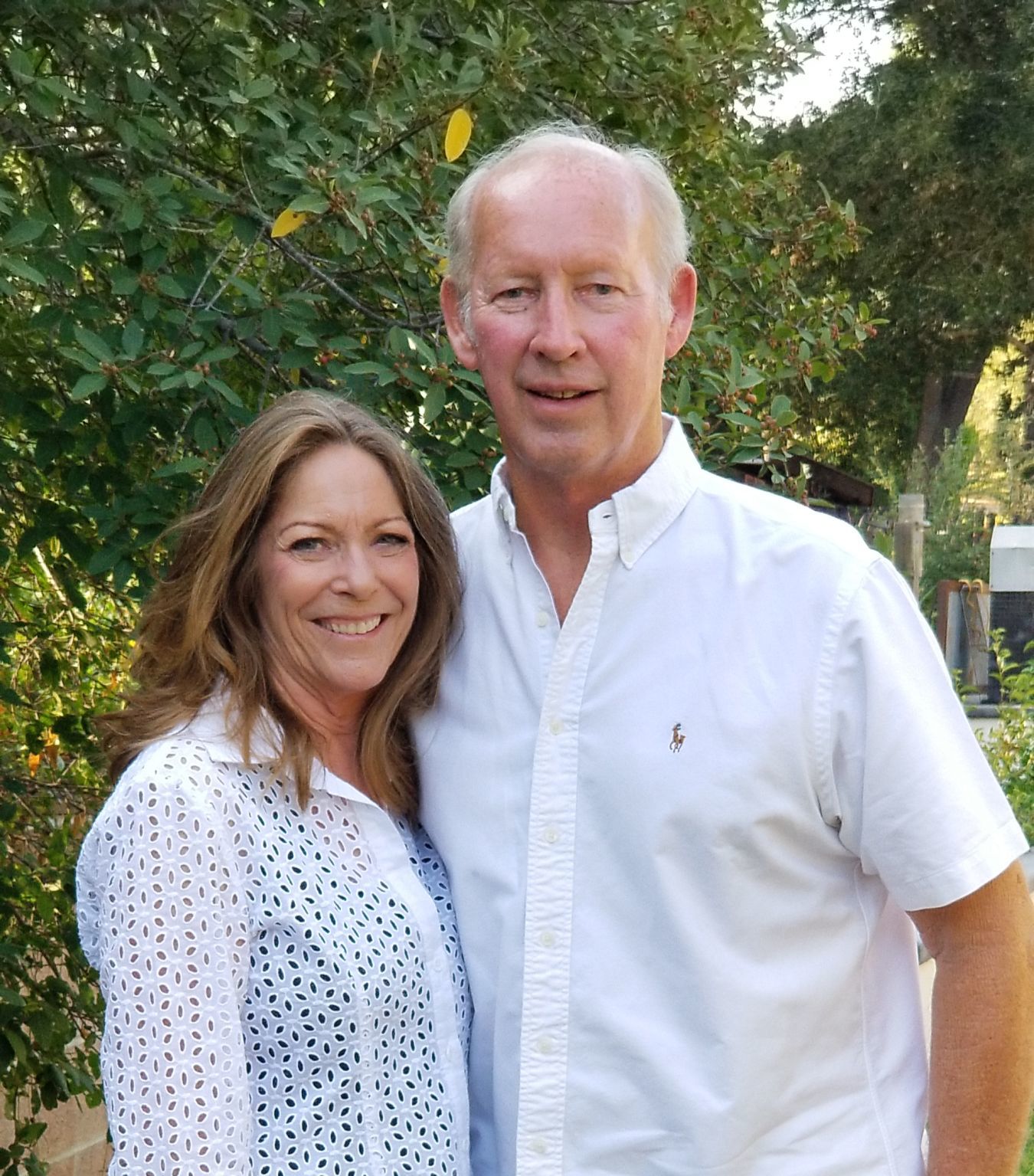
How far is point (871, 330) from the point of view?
425cm

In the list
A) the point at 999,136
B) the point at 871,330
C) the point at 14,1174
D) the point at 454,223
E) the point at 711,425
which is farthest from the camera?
the point at 999,136

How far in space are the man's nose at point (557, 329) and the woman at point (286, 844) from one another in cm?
37

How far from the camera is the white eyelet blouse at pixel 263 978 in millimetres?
1952

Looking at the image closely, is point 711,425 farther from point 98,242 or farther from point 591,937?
point 591,937

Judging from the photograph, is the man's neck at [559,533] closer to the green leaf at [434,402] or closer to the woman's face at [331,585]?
the woman's face at [331,585]

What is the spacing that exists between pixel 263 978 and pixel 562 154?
1243 millimetres

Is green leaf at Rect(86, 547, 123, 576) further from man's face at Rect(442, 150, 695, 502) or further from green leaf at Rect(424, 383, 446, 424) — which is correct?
man's face at Rect(442, 150, 695, 502)

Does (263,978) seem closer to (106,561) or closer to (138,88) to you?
(106,561)

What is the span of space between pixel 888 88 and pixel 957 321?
3255 millimetres

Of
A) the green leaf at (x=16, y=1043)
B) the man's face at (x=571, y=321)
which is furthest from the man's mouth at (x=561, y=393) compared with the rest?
the green leaf at (x=16, y=1043)

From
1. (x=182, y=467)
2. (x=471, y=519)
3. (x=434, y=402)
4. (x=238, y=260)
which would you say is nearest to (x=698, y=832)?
(x=471, y=519)

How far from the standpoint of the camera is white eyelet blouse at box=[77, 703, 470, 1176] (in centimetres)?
195

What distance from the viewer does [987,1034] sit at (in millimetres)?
2041

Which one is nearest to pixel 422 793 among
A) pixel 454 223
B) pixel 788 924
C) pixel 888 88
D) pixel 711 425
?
pixel 788 924
